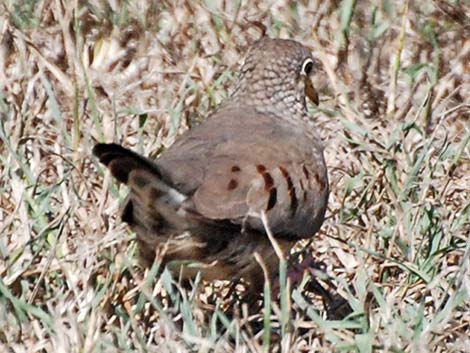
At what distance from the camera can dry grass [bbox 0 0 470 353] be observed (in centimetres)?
452

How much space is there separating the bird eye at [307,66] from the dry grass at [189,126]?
1.04ft

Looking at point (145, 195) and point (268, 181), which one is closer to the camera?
point (145, 195)

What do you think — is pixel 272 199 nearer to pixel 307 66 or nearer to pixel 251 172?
pixel 251 172

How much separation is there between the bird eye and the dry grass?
0.32 metres

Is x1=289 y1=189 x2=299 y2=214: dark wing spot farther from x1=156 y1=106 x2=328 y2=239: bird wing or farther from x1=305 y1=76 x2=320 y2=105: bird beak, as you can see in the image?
x1=305 y1=76 x2=320 y2=105: bird beak

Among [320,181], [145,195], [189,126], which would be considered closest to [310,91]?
[189,126]

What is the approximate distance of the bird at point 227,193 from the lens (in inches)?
176

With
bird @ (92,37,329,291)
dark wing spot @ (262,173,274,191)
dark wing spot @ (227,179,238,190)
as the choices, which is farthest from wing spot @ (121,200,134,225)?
dark wing spot @ (262,173,274,191)

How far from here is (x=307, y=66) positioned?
17.9 ft

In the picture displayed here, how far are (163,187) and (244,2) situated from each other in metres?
2.13

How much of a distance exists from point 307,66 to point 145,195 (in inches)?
46.1

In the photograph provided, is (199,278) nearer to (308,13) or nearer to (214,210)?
(214,210)

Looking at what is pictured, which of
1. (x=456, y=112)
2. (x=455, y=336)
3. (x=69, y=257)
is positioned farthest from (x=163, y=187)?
(x=456, y=112)

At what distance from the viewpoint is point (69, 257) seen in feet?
15.8
